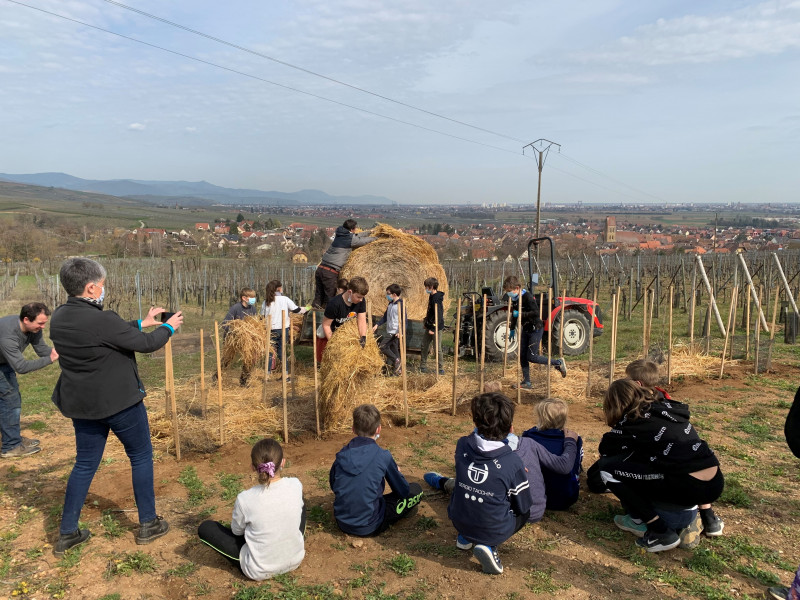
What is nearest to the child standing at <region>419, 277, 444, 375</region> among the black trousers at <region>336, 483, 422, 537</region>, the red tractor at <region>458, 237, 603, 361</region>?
the red tractor at <region>458, 237, 603, 361</region>

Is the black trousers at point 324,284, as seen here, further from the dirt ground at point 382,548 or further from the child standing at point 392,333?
the dirt ground at point 382,548

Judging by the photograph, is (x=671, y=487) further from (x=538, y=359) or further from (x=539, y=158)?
(x=539, y=158)

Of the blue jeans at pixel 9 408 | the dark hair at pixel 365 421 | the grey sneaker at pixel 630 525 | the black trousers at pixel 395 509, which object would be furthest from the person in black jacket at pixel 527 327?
the blue jeans at pixel 9 408

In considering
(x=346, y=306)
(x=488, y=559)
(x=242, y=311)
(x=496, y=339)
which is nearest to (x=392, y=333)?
(x=346, y=306)

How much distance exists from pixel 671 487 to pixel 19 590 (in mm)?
3835

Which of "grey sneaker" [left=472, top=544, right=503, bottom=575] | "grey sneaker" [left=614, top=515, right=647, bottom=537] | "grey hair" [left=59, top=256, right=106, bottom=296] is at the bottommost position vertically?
"grey sneaker" [left=614, top=515, right=647, bottom=537]

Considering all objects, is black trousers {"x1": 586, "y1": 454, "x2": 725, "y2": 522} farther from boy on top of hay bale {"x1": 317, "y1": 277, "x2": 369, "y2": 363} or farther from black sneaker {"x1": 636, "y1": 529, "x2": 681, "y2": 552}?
boy on top of hay bale {"x1": 317, "y1": 277, "x2": 369, "y2": 363}

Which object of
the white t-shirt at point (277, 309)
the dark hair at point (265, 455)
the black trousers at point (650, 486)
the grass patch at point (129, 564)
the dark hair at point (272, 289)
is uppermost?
the dark hair at point (272, 289)

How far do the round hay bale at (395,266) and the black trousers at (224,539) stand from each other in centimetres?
592

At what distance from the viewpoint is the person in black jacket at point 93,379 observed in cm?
322

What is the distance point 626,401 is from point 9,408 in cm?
529

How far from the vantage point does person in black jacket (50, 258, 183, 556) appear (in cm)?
322

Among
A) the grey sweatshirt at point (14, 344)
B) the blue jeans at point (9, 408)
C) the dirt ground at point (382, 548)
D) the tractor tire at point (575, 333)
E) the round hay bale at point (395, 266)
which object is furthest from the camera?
the tractor tire at point (575, 333)

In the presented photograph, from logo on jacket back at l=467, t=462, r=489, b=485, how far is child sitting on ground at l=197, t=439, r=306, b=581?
102cm
